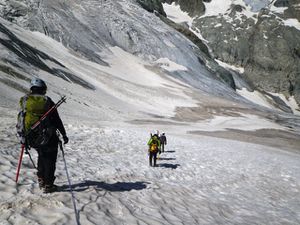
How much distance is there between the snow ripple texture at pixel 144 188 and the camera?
6.99 meters

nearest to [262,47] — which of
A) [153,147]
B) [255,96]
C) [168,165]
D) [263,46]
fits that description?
[263,46]

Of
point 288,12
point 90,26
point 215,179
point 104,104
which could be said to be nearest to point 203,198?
point 215,179

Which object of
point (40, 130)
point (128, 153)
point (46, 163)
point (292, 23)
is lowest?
point (128, 153)

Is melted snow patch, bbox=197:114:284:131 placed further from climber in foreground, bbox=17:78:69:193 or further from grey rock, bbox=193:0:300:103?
grey rock, bbox=193:0:300:103

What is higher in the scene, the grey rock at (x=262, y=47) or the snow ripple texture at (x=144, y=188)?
the grey rock at (x=262, y=47)

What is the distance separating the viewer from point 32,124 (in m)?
7.20

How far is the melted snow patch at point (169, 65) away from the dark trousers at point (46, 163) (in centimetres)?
9161

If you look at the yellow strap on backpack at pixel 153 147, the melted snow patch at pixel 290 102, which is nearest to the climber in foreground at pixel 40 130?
the yellow strap on backpack at pixel 153 147

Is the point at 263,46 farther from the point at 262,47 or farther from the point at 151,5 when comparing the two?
the point at 151,5

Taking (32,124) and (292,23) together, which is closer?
(32,124)

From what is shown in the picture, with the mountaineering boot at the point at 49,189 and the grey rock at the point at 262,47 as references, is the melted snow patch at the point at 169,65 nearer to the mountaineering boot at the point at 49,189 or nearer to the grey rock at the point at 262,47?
the grey rock at the point at 262,47

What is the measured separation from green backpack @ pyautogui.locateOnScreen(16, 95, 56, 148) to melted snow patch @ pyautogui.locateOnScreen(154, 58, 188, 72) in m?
91.6

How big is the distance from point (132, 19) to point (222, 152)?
93429mm

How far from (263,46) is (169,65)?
106 metres
